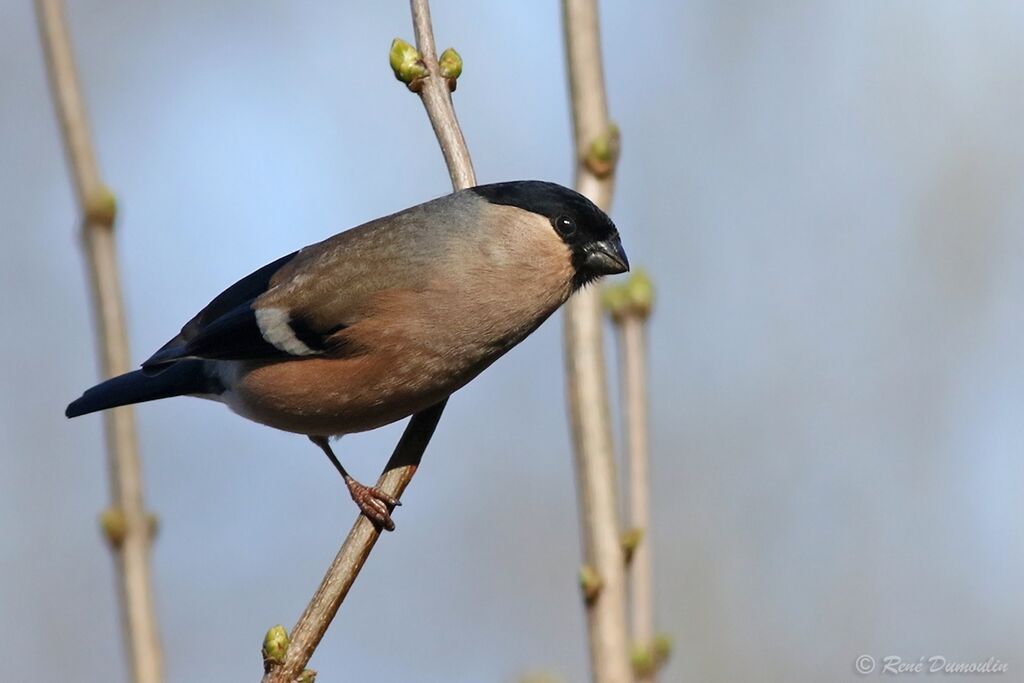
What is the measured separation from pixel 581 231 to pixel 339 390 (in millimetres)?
808

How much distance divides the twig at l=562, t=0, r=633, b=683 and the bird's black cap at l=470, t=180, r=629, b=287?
9.0 inches

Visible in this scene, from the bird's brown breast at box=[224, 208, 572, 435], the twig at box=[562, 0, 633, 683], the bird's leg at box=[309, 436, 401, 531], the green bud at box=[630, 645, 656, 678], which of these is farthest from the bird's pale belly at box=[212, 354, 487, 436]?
the green bud at box=[630, 645, 656, 678]

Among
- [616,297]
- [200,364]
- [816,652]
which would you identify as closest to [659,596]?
[816,652]

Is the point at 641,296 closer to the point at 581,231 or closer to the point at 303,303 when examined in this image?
the point at 581,231

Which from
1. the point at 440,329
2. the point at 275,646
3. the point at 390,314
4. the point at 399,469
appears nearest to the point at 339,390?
the point at 390,314

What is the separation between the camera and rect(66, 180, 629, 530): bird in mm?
3521

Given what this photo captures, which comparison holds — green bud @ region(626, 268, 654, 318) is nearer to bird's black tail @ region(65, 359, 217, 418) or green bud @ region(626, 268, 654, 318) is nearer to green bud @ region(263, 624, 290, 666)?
green bud @ region(263, 624, 290, 666)

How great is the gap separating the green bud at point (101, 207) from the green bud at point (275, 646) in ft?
3.26

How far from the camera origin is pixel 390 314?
3.64m

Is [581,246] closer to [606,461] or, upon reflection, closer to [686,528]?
[606,461]

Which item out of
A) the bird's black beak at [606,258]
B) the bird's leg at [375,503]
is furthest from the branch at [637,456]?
the bird's leg at [375,503]

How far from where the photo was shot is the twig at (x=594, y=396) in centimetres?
264

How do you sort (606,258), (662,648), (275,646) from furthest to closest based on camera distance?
1. (606,258)
2. (662,648)
3. (275,646)

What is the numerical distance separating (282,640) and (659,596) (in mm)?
5460
